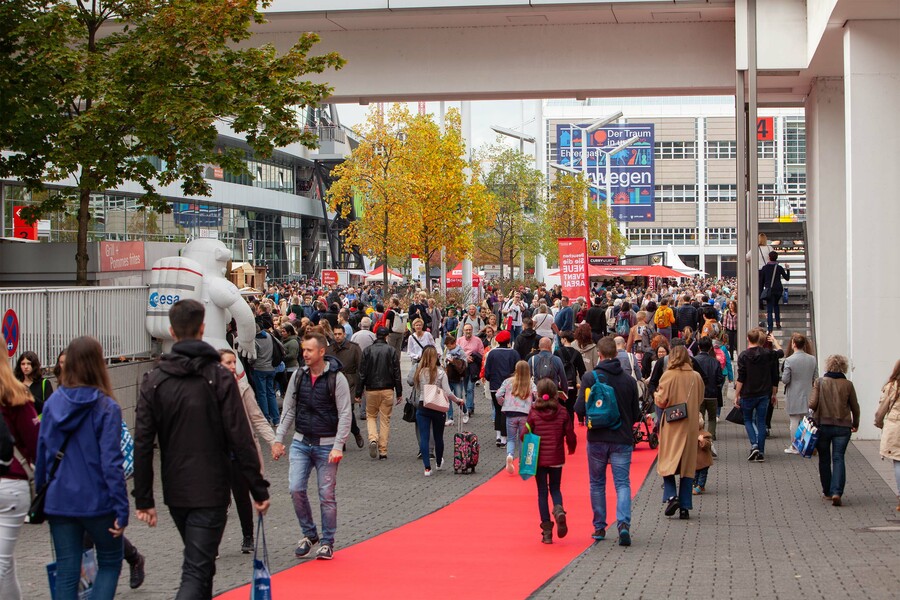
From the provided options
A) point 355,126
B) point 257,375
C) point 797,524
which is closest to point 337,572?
point 797,524

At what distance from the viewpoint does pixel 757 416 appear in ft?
49.4

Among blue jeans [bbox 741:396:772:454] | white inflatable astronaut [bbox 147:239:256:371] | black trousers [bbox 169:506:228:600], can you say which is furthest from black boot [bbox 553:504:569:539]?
white inflatable astronaut [bbox 147:239:256:371]

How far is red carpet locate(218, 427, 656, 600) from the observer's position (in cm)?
820

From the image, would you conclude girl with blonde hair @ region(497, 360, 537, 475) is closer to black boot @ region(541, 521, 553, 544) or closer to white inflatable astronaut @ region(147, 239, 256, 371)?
black boot @ region(541, 521, 553, 544)

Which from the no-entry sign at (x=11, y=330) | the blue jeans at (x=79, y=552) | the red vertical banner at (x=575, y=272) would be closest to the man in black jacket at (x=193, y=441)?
the blue jeans at (x=79, y=552)

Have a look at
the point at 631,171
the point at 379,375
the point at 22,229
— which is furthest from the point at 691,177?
the point at 379,375

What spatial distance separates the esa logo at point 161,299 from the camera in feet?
51.9

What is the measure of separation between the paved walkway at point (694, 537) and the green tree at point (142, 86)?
540 cm

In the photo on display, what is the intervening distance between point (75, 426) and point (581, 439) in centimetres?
1262

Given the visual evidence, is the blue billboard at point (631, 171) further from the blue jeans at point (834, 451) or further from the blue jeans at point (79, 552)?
the blue jeans at point (79, 552)

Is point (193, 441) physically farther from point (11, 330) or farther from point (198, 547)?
point (11, 330)

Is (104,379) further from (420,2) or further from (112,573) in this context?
(420,2)

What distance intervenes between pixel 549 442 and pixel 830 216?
13.4 meters

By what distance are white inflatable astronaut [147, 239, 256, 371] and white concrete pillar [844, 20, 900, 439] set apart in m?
8.56
